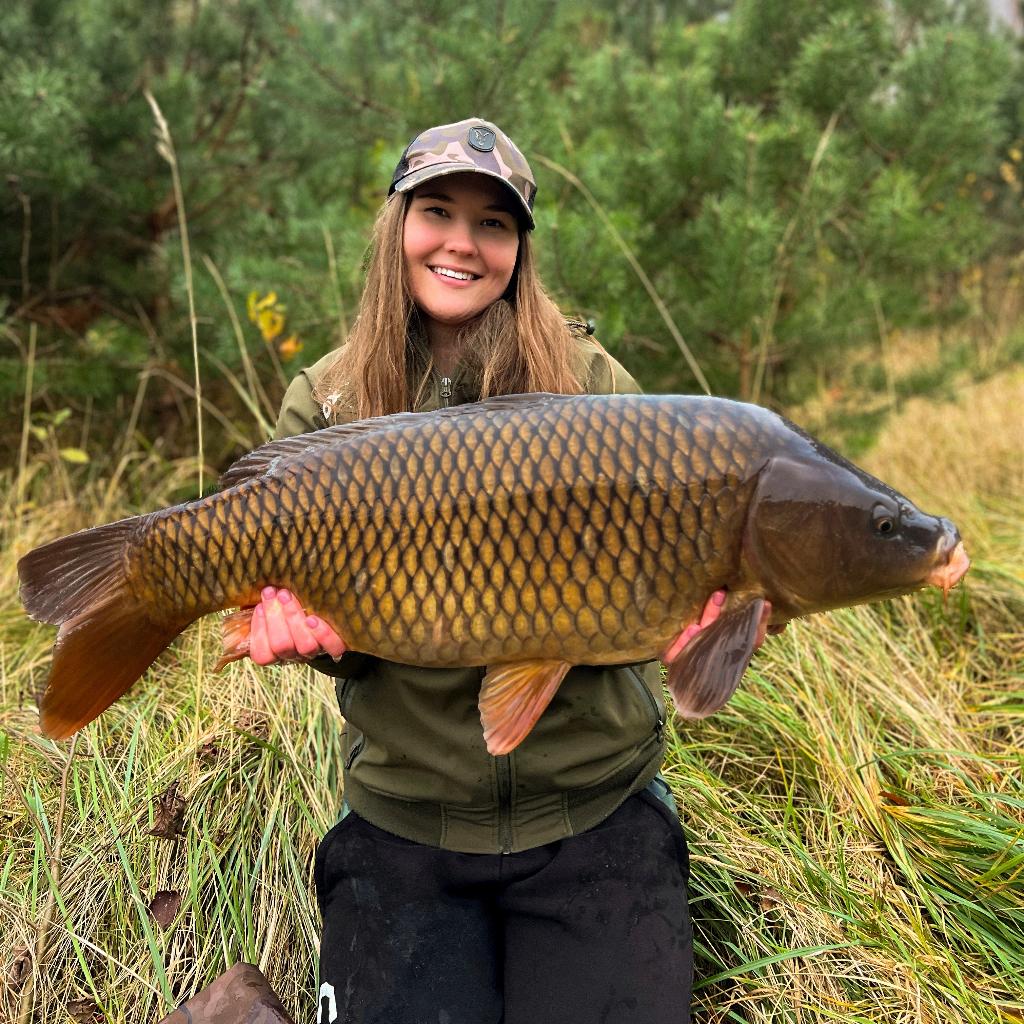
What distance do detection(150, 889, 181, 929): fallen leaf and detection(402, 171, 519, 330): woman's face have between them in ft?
3.70

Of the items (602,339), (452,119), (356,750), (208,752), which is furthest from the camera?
(452,119)

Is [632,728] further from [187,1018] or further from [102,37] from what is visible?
[102,37]

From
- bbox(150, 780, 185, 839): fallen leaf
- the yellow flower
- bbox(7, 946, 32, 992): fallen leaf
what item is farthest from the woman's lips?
the yellow flower

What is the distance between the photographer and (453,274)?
5.37 feet

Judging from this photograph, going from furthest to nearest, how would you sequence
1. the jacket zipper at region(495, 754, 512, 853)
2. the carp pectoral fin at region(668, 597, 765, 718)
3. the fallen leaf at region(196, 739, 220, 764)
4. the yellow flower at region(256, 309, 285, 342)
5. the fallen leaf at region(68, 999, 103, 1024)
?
the yellow flower at region(256, 309, 285, 342) → the fallen leaf at region(196, 739, 220, 764) → the fallen leaf at region(68, 999, 103, 1024) → the jacket zipper at region(495, 754, 512, 853) → the carp pectoral fin at region(668, 597, 765, 718)

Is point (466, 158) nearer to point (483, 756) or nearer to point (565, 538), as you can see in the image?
point (565, 538)

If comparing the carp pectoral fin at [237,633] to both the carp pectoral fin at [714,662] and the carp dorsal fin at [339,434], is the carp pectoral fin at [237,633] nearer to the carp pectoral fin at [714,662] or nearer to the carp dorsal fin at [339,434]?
the carp dorsal fin at [339,434]

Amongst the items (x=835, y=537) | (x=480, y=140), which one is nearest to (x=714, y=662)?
(x=835, y=537)

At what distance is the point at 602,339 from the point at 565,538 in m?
1.74

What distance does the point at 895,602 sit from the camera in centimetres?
254

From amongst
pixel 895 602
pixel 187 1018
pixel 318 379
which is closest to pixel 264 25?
pixel 318 379

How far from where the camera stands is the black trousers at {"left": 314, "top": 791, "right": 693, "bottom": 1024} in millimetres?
1358

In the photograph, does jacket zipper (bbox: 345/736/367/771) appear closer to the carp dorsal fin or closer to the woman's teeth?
the carp dorsal fin

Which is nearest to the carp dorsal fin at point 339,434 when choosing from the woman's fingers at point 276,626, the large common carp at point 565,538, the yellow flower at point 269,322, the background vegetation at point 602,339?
the large common carp at point 565,538
